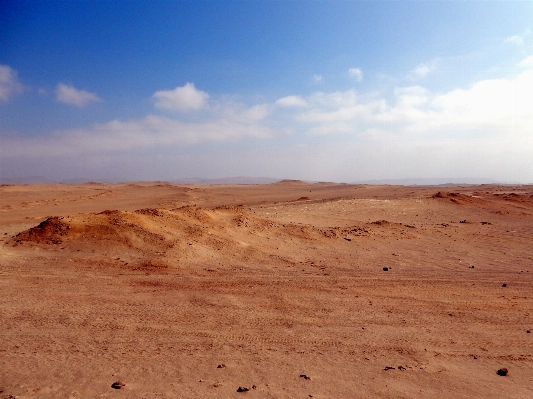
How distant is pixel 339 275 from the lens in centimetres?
887

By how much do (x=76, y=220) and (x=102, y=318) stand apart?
6.63 m

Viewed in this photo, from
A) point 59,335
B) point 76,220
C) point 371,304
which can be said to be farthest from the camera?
point 76,220

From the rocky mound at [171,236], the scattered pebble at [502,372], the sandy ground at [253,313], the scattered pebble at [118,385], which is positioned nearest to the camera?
the scattered pebble at [118,385]

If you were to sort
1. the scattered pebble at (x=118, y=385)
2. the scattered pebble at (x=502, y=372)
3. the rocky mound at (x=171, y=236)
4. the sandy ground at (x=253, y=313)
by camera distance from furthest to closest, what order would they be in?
the rocky mound at (x=171, y=236) → the scattered pebble at (x=502, y=372) → the sandy ground at (x=253, y=313) → the scattered pebble at (x=118, y=385)

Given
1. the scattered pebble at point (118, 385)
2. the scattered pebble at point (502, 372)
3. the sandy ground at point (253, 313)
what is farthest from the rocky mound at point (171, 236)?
the scattered pebble at point (502, 372)

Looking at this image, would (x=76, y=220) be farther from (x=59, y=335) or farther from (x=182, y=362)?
(x=182, y=362)

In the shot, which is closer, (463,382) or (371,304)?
(463,382)

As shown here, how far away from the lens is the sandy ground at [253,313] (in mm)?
4285

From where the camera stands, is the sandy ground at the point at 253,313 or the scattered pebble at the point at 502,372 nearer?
the sandy ground at the point at 253,313

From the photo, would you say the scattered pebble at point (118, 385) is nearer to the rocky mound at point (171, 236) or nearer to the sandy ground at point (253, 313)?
the sandy ground at point (253, 313)

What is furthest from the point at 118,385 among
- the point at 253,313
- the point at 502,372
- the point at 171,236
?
the point at 171,236

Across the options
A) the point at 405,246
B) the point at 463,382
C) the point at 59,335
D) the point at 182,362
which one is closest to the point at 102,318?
the point at 59,335

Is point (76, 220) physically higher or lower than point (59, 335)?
higher

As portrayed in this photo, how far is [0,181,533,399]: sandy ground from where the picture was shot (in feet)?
14.1
